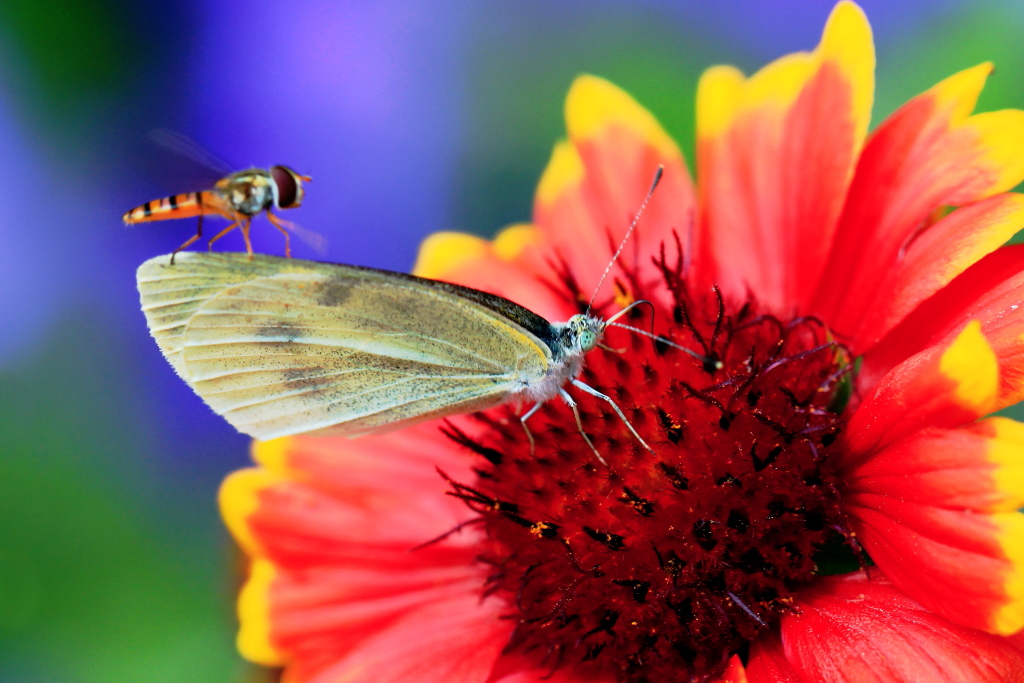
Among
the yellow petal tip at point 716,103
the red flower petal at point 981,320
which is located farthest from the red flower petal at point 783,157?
the red flower petal at point 981,320

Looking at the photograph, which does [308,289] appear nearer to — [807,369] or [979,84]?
[807,369]

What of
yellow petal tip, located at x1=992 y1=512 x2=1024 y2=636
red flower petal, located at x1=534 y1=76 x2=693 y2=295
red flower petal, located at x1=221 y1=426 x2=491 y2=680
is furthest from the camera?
red flower petal, located at x1=534 y1=76 x2=693 y2=295

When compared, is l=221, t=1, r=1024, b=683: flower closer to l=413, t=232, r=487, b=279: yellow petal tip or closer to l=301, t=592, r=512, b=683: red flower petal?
l=301, t=592, r=512, b=683: red flower petal

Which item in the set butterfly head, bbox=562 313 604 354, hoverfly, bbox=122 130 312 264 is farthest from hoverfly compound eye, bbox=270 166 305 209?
butterfly head, bbox=562 313 604 354

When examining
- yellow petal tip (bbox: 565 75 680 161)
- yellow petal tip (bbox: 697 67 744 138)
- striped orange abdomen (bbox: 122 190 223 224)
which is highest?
yellow petal tip (bbox: 565 75 680 161)

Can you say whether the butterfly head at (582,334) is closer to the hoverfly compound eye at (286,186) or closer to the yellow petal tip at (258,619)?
the hoverfly compound eye at (286,186)

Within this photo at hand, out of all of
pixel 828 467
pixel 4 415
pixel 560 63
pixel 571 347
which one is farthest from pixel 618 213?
pixel 4 415

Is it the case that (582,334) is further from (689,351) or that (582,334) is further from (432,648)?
(432,648)
